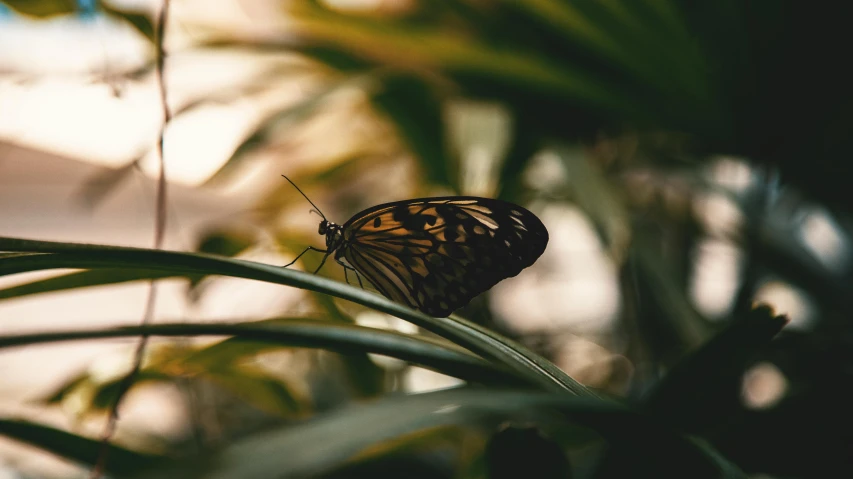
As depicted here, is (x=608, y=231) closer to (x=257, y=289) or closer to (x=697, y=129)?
(x=697, y=129)

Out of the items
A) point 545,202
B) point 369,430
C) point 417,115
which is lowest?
point 369,430

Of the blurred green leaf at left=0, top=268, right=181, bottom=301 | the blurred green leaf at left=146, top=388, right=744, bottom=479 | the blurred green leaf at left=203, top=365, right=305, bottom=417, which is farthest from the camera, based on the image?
the blurred green leaf at left=203, top=365, right=305, bottom=417

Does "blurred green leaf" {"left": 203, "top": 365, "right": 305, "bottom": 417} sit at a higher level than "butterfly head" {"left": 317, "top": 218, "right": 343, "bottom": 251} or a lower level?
lower

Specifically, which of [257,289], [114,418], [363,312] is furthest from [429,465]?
[257,289]

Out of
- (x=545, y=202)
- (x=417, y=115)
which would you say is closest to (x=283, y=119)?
(x=417, y=115)

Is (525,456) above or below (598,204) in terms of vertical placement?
below

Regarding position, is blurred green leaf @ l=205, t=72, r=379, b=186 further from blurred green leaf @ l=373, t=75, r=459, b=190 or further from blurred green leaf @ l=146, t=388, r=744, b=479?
blurred green leaf @ l=146, t=388, r=744, b=479

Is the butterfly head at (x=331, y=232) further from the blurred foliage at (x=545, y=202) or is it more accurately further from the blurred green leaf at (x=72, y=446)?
the blurred green leaf at (x=72, y=446)

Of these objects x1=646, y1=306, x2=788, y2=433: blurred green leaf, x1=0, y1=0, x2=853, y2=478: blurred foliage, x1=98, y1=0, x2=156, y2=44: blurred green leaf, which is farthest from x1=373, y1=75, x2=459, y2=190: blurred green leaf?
x1=646, y1=306, x2=788, y2=433: blurred green leaf

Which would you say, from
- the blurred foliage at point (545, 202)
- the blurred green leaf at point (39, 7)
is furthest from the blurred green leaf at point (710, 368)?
the blurred green leaf at point (39, 7)

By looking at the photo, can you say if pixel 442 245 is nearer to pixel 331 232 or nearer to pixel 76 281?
pixel 331 232
